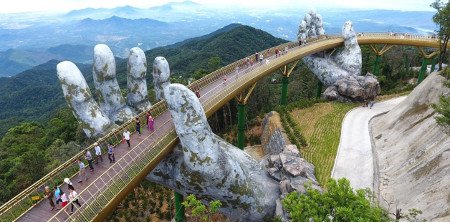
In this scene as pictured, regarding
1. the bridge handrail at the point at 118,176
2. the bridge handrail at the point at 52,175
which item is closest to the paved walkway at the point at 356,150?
the bridge handrail at the point at 118,176

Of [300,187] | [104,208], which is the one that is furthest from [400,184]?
[104,208]

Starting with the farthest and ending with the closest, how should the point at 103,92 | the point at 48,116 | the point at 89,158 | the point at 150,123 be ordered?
the point at 48,116
the point at 103,92
the point at 150,123
the point at 89,158

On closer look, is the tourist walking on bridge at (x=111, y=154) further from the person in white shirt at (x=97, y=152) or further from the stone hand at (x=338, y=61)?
the stone hand at (x=338, y=61)

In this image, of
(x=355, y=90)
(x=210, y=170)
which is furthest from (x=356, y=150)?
(x=210, y=170)

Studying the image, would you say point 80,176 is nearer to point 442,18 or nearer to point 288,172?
point 288,172

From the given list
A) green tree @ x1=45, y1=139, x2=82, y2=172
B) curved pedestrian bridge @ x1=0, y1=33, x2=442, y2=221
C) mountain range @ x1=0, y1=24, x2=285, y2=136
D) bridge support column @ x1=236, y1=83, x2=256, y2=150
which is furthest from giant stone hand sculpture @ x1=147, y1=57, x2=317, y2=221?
mountain range @ x1=0, y1=24, x2=285, y2=136

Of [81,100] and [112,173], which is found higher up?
[81,100]
